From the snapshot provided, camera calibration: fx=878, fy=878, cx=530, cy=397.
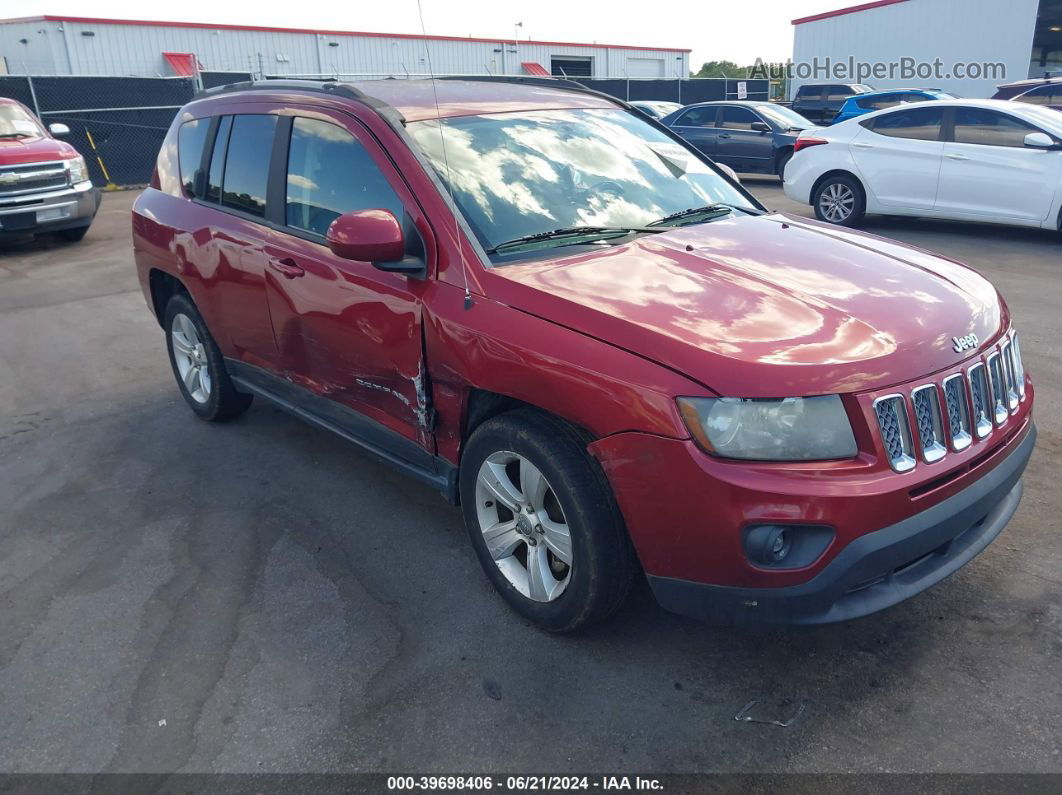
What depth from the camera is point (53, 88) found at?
56.1 ft

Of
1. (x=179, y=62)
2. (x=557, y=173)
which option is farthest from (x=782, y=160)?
(x=179, y=62)

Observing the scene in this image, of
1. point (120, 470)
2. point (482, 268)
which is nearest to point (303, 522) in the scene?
point (120, 470)

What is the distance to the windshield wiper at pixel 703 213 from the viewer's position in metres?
3.77

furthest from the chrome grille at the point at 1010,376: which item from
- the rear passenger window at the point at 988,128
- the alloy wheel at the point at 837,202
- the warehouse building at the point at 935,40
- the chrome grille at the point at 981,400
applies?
the warehouse building at the point at 935,40

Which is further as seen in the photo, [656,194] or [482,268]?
[656,194]

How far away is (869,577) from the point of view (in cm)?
256

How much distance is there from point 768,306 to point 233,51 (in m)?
34.9

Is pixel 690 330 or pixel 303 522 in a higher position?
pixel 690 330

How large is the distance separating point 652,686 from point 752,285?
140cm

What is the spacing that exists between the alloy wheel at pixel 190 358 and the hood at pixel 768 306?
2825mm

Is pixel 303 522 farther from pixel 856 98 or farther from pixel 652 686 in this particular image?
pixel 856 98

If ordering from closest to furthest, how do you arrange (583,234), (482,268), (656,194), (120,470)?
(482,268) → (583,234) → (656,194) → (120,470)

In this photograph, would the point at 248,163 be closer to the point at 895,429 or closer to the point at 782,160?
the point at 895,429

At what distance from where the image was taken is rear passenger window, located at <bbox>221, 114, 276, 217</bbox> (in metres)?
4.27
